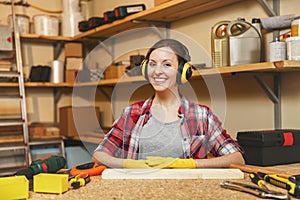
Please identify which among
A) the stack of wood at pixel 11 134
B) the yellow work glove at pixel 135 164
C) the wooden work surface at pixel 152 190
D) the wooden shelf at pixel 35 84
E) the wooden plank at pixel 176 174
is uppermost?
the wooden shelf at pixel 35 84

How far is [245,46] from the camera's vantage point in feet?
6.52

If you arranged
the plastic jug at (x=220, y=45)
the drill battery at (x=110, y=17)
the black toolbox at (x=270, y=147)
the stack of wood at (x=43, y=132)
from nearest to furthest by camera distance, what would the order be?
the black toolbox at (x=270, y=147) → the plastic jug at (x=220, y=45) → the drill battery at (x=110, y=17) → the stack of wood at (x=43, y=132)

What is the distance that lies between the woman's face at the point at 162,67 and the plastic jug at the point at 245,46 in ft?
1.64

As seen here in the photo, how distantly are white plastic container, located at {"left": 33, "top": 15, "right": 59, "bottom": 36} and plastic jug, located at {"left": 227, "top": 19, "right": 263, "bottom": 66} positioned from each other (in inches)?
78.6

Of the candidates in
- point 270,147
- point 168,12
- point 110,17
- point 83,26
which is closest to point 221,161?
point 270,147

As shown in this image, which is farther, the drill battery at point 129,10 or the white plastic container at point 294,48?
the drill battery at point 129,10

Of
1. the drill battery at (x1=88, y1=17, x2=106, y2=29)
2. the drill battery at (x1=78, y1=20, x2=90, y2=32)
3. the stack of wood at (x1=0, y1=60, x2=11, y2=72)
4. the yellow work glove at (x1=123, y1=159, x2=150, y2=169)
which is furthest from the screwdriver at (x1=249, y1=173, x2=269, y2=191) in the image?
the stack of wood at (x1=0, y1=60, x2=11, y2=72)

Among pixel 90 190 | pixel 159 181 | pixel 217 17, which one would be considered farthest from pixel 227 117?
pixel 90 190

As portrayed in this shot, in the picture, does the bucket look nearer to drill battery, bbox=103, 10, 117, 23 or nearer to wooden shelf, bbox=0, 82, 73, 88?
wooden shelf, bbox=0, 82, 73, 88

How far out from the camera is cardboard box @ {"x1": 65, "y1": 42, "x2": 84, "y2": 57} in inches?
141

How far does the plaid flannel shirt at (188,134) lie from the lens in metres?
1.61

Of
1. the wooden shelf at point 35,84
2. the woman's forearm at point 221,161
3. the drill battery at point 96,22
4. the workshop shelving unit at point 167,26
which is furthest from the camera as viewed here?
the wooden shelf at point 35,84

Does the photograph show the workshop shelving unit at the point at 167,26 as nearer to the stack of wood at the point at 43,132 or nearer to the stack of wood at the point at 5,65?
the stack of wood at the point at 5,65

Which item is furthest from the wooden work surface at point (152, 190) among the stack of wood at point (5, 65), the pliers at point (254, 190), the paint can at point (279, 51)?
the stack of wood at point (5, 65)
